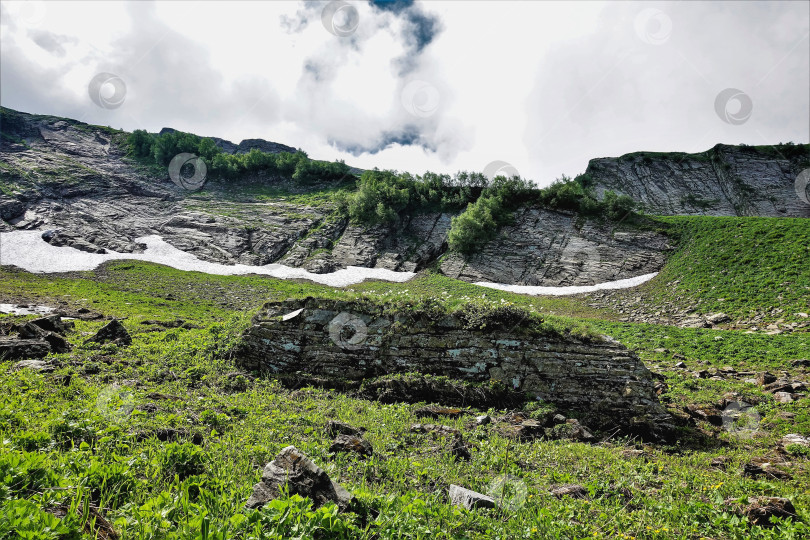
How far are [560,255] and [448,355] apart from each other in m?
35.1

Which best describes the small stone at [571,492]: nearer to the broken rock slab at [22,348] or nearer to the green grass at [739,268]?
the broken rock slab at [22,348]

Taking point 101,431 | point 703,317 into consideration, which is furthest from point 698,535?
point 703,317

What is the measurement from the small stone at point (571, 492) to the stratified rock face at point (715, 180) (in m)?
67.8

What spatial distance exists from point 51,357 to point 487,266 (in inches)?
1500

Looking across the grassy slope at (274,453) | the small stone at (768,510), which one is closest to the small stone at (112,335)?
the grassy slope at (274,453)

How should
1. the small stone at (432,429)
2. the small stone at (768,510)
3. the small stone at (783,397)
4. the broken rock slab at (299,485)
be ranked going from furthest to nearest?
the small stone at (783,397) → the small stone at (432,429) → the small stone at (768,510) → the broken rock slab at (299,485)

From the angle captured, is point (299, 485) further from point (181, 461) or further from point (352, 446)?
point (352, 446)

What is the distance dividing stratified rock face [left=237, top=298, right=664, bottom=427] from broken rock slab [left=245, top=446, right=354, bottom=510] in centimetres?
627

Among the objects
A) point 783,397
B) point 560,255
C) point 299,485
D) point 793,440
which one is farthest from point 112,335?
point 560,255

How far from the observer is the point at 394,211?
5194cm

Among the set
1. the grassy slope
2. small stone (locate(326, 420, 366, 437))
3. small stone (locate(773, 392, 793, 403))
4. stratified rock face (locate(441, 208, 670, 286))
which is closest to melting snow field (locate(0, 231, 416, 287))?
stratified rock face (locate(441, 208, 670, 286))

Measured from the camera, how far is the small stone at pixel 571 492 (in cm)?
518

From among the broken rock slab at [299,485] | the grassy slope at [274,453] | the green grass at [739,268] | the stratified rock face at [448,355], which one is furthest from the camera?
the green grass at [739,268]

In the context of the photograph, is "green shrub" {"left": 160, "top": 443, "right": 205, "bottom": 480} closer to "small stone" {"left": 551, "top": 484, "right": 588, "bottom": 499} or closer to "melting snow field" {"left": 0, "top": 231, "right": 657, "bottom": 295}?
"small stone" {"left": 551, "top": 484, "right": 588, "bottom": 499}
